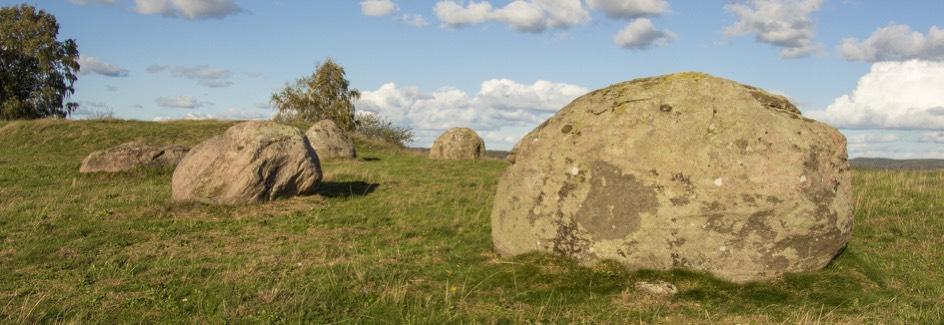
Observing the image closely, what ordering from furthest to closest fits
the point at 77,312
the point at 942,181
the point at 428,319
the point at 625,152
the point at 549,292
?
the point at 942,181, the point at 625,152, the point at 549,292, the point at 77,312, the point at 428,319

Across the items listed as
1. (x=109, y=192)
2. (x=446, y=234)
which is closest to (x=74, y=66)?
(x=109, y=192)

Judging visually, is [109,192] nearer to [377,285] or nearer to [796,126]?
[377,285]

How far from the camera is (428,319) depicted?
692 cm

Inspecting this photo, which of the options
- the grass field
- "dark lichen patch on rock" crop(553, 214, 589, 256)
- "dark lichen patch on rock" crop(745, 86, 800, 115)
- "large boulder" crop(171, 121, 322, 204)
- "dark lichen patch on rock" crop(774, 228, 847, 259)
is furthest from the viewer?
"large boulder" crop(171, 121, 322, 204)

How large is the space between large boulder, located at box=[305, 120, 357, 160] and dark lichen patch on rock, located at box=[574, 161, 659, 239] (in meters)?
23.1

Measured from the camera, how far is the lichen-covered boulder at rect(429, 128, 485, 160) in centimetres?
3275

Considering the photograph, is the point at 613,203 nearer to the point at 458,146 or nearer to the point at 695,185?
the point at 695,185

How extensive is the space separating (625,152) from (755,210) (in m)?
1.83

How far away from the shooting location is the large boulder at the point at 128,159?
2173cm

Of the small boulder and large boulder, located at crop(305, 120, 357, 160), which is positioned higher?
large boulder, located at crop(305, 120, 357, 160)

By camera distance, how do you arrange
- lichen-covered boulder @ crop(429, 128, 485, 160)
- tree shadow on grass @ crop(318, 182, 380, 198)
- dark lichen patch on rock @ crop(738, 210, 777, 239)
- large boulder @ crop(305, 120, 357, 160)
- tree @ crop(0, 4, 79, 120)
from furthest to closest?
tree @ crop(0, 4, 79, 120) → lichen-covered boulder @ crop(429, 128, 485, 160) → large boulder @ crop(305, 120, 357, 160) → tree shadow on grass @ crop(318, 182, 380, 198) → dark lichen patch on rock @ crop(738, 210, 777, 239)

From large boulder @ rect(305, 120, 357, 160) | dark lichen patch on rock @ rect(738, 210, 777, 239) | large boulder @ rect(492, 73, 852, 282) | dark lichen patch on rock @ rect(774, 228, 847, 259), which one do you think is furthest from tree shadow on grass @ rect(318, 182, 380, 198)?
dark lichen patch on rock @ rect(774, 228, 847, 259)

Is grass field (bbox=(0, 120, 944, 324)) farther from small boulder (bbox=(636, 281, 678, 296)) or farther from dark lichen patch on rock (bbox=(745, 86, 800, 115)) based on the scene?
dark lichen patch on rock (bbox=(745, 86, 800, 115))

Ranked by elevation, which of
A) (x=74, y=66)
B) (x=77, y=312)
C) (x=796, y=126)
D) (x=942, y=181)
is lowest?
(x=77, y=312)
